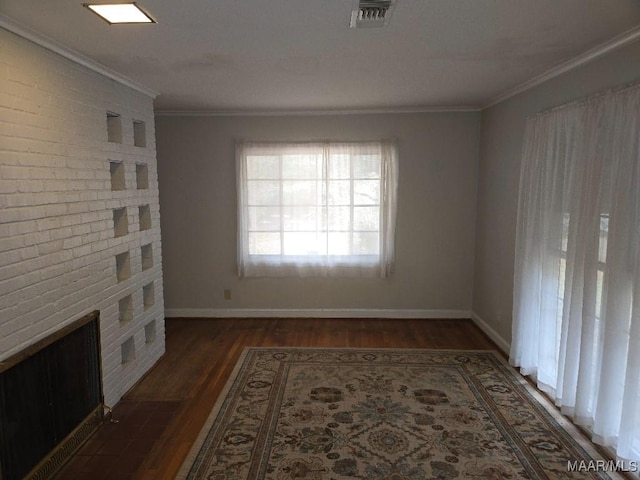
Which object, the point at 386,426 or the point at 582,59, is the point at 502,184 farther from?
the point at 386,426

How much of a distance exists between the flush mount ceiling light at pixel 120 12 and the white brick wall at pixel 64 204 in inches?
21.2

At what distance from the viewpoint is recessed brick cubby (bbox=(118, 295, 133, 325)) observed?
10.9 ft

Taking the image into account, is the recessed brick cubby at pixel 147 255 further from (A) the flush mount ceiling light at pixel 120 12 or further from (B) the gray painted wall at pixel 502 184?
(B) the gray painted wall at pixel 502 184

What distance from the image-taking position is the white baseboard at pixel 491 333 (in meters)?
4.00

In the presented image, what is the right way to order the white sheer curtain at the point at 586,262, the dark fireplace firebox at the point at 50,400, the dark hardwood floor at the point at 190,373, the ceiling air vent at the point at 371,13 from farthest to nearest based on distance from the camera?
the dark hardwood floor at the point at 190,373
the white sheer curtain at the point at 586,262
the dark fireplace firebox at the point at 50,400
the ceiling air vent at the point at 371,13

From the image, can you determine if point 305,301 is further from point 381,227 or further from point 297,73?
point 297,73

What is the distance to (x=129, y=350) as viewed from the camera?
3428 mm

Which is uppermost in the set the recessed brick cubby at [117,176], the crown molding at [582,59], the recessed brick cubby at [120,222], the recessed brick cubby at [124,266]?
the crown molding at [582,59]

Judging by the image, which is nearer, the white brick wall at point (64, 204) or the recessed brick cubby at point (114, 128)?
the white brick wall at point (64, 204)

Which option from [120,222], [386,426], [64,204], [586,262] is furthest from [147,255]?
[586,262]

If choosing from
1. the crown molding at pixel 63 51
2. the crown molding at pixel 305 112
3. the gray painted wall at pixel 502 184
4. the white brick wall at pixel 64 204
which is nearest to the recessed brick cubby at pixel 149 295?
the white brick wall at pixel 64 204

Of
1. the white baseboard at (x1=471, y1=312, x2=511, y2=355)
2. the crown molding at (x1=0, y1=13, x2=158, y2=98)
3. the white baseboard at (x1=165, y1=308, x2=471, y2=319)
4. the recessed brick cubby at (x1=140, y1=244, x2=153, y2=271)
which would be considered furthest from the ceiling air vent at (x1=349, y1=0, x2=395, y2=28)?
the white baseboard at (x1=165, y1=308, x2=471, y2=319)

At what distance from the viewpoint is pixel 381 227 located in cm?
481

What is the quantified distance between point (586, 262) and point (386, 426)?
1.67 m
